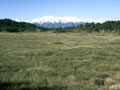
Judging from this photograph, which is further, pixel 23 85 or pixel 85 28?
pixel 85 28

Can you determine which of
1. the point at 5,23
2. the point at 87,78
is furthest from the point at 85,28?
the point at 87,78

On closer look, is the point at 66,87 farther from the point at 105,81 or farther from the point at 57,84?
the point at 105,81

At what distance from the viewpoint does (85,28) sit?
436 feet

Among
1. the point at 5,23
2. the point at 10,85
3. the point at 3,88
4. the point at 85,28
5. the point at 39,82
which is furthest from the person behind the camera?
the point at 5,23

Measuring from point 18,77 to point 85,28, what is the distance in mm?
125724

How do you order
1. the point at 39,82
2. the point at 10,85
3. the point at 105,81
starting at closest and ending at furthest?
the point at 10,85
the point at 39,82
the point at 105,81

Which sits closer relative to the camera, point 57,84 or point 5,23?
point 57,84

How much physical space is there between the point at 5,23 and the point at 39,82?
6301 inches

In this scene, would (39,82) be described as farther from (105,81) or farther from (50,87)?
(105,81)

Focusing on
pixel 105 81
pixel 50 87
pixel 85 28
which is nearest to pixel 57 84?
pixel 50 87

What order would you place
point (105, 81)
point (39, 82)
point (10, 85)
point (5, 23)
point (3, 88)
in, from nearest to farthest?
point (3, 88) → point (10, 85) → point (39, 82) → point (105, 81) → point (5, 23)

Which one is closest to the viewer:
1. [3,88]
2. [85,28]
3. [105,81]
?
[3,88]

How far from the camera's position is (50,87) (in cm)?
821

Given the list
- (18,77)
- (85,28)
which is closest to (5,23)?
(85,28)
